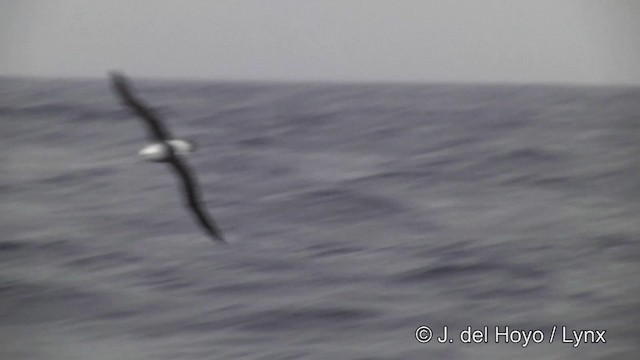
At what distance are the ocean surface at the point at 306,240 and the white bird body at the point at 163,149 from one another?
0.05 m

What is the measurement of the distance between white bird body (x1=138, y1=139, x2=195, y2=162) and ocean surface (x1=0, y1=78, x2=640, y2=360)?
5 centimetres

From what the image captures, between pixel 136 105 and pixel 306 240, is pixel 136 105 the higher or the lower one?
the higher one

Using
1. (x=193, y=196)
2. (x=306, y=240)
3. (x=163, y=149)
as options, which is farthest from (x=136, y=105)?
(x=306, y=240)

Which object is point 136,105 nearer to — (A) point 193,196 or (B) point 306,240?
(A) point 193,196

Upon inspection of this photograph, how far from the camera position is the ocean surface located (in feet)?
7.49

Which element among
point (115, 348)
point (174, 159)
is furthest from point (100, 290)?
point (174, 159)

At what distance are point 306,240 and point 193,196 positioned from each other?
24cm

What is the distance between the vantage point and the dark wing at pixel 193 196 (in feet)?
7.73

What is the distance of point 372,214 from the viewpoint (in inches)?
98.9

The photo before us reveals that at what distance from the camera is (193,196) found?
7.72 ft

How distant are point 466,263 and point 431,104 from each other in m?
0.62

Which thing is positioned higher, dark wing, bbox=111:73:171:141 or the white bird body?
dark wing, bbox=111:73:171:141

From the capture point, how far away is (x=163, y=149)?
7.84ft

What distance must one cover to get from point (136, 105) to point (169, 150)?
0.33 ft
